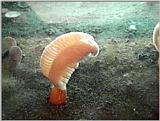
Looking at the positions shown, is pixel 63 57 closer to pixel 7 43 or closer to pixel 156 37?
pixel 7 43

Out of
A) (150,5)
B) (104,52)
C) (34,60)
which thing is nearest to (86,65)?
(104,52)

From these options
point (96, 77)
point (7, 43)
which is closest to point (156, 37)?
point (96, 77)

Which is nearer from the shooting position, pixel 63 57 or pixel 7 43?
pixel 63 57

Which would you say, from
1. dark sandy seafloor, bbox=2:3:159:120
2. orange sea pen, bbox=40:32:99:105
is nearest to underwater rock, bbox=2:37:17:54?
dark sandy seafloor, bbox=2:3:159:120

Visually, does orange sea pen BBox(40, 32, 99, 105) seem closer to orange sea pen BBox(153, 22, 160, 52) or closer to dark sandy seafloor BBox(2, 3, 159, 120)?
dark sandy seafloor BBox(2, 3, 159, 120)

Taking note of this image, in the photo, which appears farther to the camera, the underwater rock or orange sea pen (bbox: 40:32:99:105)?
the underwater rock

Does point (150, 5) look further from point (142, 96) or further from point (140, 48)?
point (142, 96)
